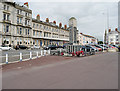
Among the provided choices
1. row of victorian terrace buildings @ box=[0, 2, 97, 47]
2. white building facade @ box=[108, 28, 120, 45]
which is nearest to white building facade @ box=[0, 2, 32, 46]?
row of victorian terrace buildings @ box=[0, 2, 97, 47]

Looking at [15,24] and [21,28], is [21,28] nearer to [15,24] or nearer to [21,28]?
[21,28]

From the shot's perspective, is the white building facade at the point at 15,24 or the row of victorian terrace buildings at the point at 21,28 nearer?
the white building facade at the point at 15,24

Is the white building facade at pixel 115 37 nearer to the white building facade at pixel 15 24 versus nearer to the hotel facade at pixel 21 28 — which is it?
the hotel facade at pixel 21 28

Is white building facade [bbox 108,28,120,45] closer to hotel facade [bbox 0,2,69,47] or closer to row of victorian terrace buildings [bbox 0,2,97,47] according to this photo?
hotel facade [bbox 0,2,69,47]

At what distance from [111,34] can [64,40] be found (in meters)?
45.4

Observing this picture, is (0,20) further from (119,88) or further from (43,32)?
(119,88)

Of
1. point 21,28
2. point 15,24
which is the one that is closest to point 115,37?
point 21,28

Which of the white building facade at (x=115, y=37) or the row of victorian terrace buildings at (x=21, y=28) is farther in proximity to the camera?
the white building facade at (x=115, y=37)

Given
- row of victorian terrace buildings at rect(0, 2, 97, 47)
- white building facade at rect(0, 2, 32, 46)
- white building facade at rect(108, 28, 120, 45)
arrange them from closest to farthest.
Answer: white building facade at rect(0, 2, 32, 46), row of victorian terrace buildings at rect(0, 2, 97, 47), white building facade at rect(108, 28, 120, 45)

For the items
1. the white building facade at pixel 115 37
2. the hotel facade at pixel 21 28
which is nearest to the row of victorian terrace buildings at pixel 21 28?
the hotel facade at pixel 21 28

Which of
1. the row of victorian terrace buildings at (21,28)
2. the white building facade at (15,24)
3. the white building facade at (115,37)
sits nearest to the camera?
the white building facade at (15,24)

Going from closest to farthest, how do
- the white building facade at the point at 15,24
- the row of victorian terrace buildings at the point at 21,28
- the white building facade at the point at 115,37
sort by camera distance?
the white building facade at the point at 15,24, the row of victorian terrace buildings at the point at 21,28, the white building facade at the point at 115,37

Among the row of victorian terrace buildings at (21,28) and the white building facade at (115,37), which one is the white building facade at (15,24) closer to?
the row of victorian terrace buildings at (21,28)

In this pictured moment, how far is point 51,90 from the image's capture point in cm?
378
